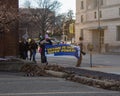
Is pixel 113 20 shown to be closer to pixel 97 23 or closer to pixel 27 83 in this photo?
pixel 97 23

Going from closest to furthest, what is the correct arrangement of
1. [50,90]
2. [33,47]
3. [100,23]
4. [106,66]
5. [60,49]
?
[50,90], [106,66], [60,49], [33,47], [100,23]

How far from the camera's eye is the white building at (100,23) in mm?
70188

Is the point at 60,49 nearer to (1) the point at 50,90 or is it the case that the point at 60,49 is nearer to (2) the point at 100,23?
(1) the point at 50,90

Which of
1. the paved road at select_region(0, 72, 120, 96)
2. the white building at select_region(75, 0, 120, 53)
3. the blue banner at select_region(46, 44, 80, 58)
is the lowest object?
the paved road at select_region(0, 72, 120, 96)

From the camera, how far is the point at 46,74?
69.2 feet

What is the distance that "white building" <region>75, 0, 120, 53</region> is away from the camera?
70188 millimetres

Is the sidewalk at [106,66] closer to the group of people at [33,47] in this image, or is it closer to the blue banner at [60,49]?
the blue banner at [60,49]

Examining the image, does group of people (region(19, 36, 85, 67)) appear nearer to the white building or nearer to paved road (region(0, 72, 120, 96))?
paved road (region(0, 72, 120, 96))

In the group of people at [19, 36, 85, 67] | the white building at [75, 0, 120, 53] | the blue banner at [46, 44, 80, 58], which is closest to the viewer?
the blue banner at [46, 44, 80, 58]

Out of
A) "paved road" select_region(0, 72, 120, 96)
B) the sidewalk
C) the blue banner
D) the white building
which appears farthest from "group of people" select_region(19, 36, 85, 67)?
the white building

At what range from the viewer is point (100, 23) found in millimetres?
75250

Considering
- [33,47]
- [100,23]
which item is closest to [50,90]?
[33,47]

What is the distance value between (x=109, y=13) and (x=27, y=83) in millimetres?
56973

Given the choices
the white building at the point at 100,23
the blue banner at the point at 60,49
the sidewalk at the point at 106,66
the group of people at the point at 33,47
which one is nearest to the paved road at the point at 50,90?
the sidewalk at the point at 106,66
